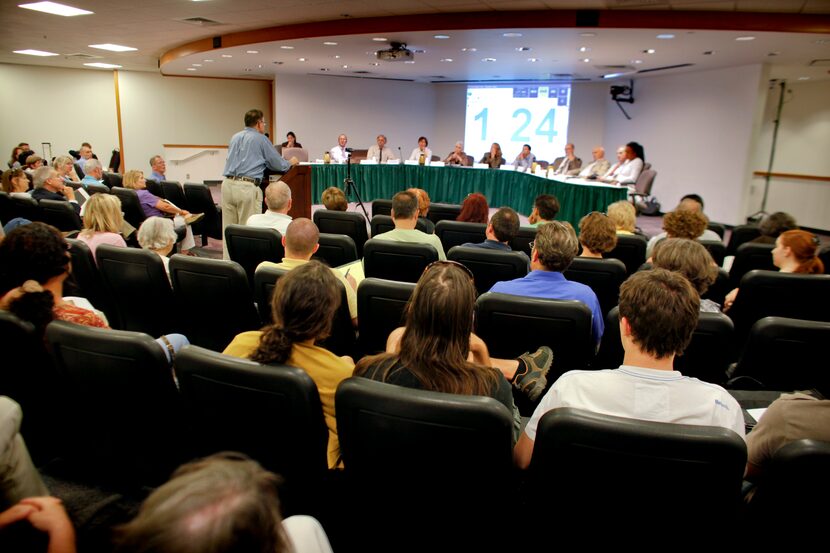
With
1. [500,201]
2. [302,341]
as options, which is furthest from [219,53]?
[302,341]

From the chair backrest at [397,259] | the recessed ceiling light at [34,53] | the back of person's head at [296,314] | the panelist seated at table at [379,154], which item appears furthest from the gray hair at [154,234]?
the recessed ceiling light at [34,53]

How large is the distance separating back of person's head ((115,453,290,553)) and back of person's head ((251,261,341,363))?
95 centimetres

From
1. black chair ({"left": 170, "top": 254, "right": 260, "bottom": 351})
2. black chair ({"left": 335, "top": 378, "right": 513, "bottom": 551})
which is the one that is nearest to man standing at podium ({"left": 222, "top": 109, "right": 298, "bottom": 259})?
black chair ({"left": 170, "top": 254, "right": 260, "bottom": 351})

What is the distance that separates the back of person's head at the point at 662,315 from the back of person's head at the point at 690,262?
1018 millimetres

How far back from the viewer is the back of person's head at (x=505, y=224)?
356 centimetres

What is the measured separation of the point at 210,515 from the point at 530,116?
46.0ft

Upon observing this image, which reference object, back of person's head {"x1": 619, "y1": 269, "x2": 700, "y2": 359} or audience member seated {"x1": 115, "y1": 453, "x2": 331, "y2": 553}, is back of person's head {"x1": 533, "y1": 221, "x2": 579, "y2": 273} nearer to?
back of person's head {"x1": 619, "y1": 269, "x2": 700, "y2": 359}

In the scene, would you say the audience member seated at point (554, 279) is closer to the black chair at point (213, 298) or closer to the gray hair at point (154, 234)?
the black chair at point (213, 298)

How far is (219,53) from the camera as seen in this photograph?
33.3 ft

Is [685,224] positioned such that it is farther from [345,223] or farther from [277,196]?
[277,196]

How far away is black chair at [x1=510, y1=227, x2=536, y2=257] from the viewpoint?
437 cm

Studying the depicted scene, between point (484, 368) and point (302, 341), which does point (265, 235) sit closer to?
point (302, 341)

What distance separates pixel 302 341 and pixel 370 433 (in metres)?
0.42

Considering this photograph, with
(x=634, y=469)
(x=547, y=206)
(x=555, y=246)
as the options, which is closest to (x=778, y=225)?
(x=547, y=206)
